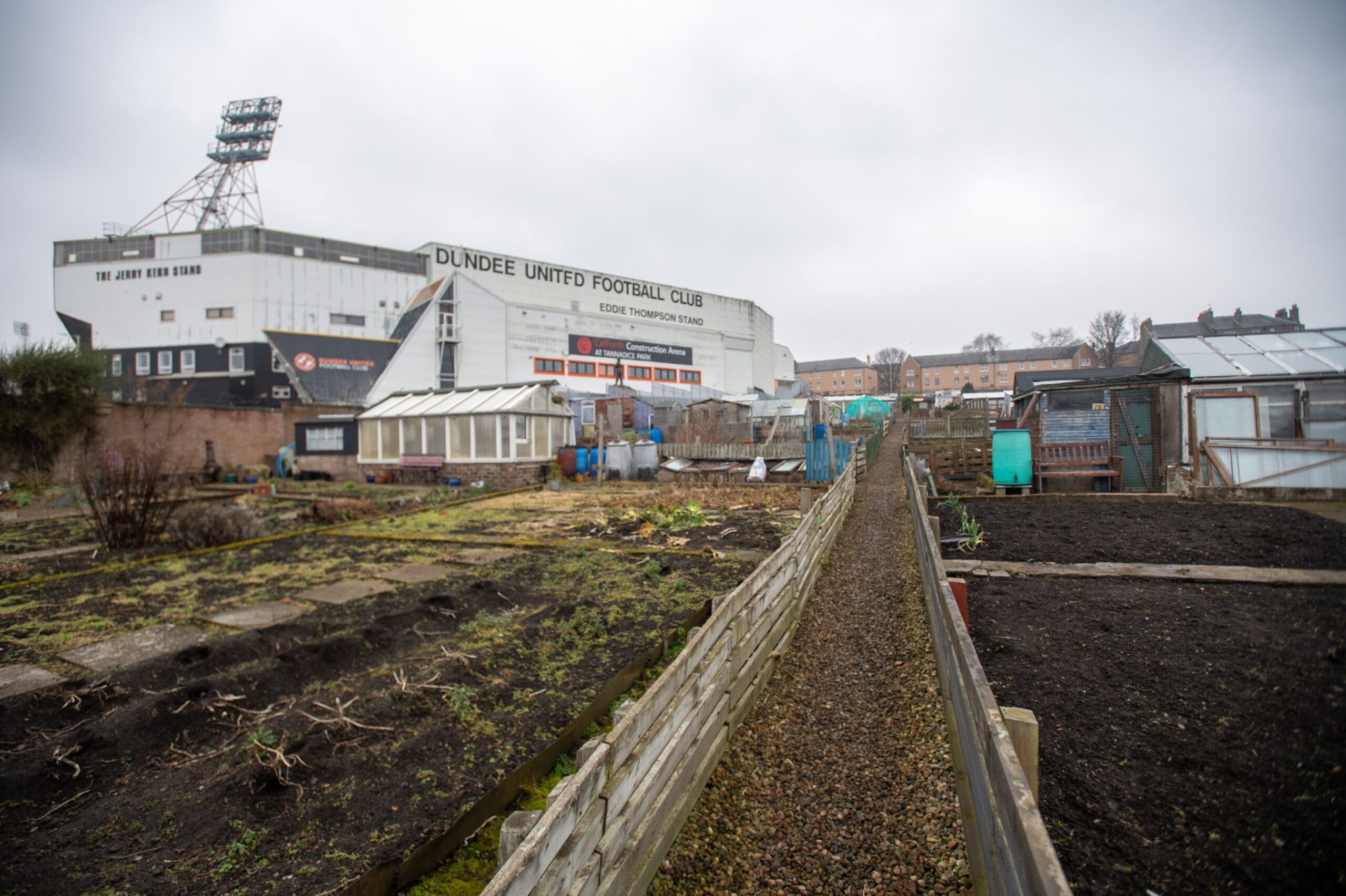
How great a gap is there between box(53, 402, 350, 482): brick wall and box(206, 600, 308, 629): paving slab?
44.2ft

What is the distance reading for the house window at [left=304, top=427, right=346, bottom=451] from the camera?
22.6 meters

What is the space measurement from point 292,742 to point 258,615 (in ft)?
10.6

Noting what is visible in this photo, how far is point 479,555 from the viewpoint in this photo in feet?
27.7

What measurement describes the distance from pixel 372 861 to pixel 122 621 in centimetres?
526

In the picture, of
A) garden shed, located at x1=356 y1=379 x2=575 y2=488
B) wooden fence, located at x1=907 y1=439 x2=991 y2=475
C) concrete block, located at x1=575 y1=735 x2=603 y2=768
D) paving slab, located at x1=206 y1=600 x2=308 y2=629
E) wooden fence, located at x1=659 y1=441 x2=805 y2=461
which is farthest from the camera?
garden shed, located at x1=356 y1=379 x2=575 y2=488

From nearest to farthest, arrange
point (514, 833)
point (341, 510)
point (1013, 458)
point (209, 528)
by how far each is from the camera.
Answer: point (514, 833), point (209, 528), point (341, 510), point (1013, 458)

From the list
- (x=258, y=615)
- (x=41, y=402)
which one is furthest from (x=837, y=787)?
(x=41, y=402)

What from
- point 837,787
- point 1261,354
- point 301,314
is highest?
point 301,314

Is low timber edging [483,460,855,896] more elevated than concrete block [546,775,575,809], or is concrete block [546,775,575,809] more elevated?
concrete block [546,775,575,809]

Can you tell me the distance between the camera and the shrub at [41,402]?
54.2 ft

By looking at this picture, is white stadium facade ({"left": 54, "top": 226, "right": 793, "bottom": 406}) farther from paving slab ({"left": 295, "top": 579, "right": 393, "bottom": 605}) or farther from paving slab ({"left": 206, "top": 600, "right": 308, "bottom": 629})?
paving slab ({"left": 206, "top": 600, "right": 308, "bottom": 629})

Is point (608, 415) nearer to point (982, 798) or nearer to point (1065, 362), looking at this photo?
point (982, 798)

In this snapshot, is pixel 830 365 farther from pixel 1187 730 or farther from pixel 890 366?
pixel 1187 730

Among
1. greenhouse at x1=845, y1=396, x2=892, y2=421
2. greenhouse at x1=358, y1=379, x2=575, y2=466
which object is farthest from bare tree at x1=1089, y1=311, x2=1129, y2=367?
greenhouse at x1=358, y1=379, x2=575, y2=466
